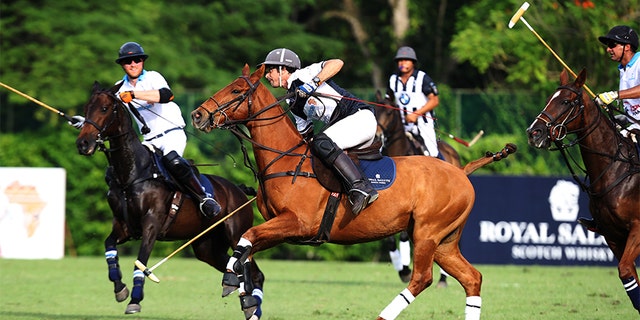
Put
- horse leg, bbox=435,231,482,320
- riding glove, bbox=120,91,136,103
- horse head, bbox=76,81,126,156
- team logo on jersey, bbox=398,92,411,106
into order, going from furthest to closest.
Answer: team logo on jersey, bbox=398,92,411,106 < riding glove, bbox=120,91,136,103 < horse head, bbox=76,81,126,156 < horse leg, bbox=435,231,482,320

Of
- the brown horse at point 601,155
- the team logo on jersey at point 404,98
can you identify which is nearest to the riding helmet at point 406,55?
the team logo on jersey at point 404,98

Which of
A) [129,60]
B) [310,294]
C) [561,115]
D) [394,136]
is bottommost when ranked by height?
[310,294]

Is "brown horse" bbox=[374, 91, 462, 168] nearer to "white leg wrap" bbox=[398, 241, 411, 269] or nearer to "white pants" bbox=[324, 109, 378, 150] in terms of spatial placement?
"white leg wrap" bbox=[398, 241, 411, 269]

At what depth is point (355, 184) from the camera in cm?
893

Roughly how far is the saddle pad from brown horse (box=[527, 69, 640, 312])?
1298 millimetres

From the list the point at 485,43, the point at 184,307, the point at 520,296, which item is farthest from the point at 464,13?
the point at 184,307

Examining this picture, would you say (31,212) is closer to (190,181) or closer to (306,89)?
(190,181)

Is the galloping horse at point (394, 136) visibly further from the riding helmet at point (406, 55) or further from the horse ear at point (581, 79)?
the horse ear at point (581, 79)

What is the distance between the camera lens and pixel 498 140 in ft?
66.6

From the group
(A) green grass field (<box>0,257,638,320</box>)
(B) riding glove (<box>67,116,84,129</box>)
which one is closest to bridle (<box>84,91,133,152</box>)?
(B) riding glove (<box>67,116,84,129</box>)

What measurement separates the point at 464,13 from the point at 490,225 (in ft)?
32.3

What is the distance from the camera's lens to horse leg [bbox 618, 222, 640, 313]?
9445 millimetres

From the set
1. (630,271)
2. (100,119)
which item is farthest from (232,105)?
(630,271)

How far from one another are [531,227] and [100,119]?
971 centimetres
